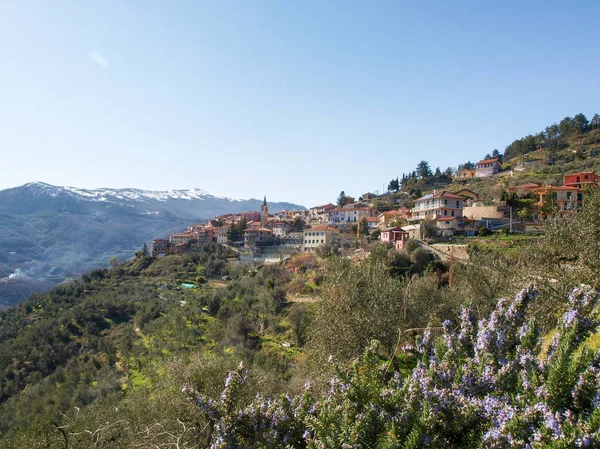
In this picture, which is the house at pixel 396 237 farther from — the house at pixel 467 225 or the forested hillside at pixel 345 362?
the house at pixel 467 225


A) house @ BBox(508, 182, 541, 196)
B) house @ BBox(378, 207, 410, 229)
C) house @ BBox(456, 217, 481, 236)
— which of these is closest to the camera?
house @ BBox(456, 217, 481, 236)

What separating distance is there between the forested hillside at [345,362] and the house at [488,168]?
2113 inches

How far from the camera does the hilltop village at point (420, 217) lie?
1674 inches

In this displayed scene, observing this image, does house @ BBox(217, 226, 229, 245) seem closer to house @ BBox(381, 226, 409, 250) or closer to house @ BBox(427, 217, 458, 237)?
house @ BBox(381, 226, 409, 250)

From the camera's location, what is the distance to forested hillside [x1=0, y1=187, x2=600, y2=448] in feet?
11.4

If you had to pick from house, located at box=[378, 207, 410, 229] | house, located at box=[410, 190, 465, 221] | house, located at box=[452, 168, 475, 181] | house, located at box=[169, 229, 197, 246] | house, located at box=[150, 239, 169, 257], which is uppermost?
house, located at box=[452, 168, 475, 181]

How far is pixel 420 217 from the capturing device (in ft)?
168

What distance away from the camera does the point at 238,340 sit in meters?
30.5

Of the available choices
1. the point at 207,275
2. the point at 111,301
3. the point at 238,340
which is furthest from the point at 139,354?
the point at 207,275

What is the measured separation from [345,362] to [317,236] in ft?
162

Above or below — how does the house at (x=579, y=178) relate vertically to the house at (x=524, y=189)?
above

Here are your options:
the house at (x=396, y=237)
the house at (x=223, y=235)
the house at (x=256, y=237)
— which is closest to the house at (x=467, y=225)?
the house at (x=396, y=237)

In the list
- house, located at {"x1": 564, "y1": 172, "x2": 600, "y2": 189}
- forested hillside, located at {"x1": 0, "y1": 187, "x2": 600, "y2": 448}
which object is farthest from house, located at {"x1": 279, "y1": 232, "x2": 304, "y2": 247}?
house, located at {"x1": 564, "y1": 172, "x2": 600, "y2": 189}

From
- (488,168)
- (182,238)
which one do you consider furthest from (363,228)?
(182,238)
